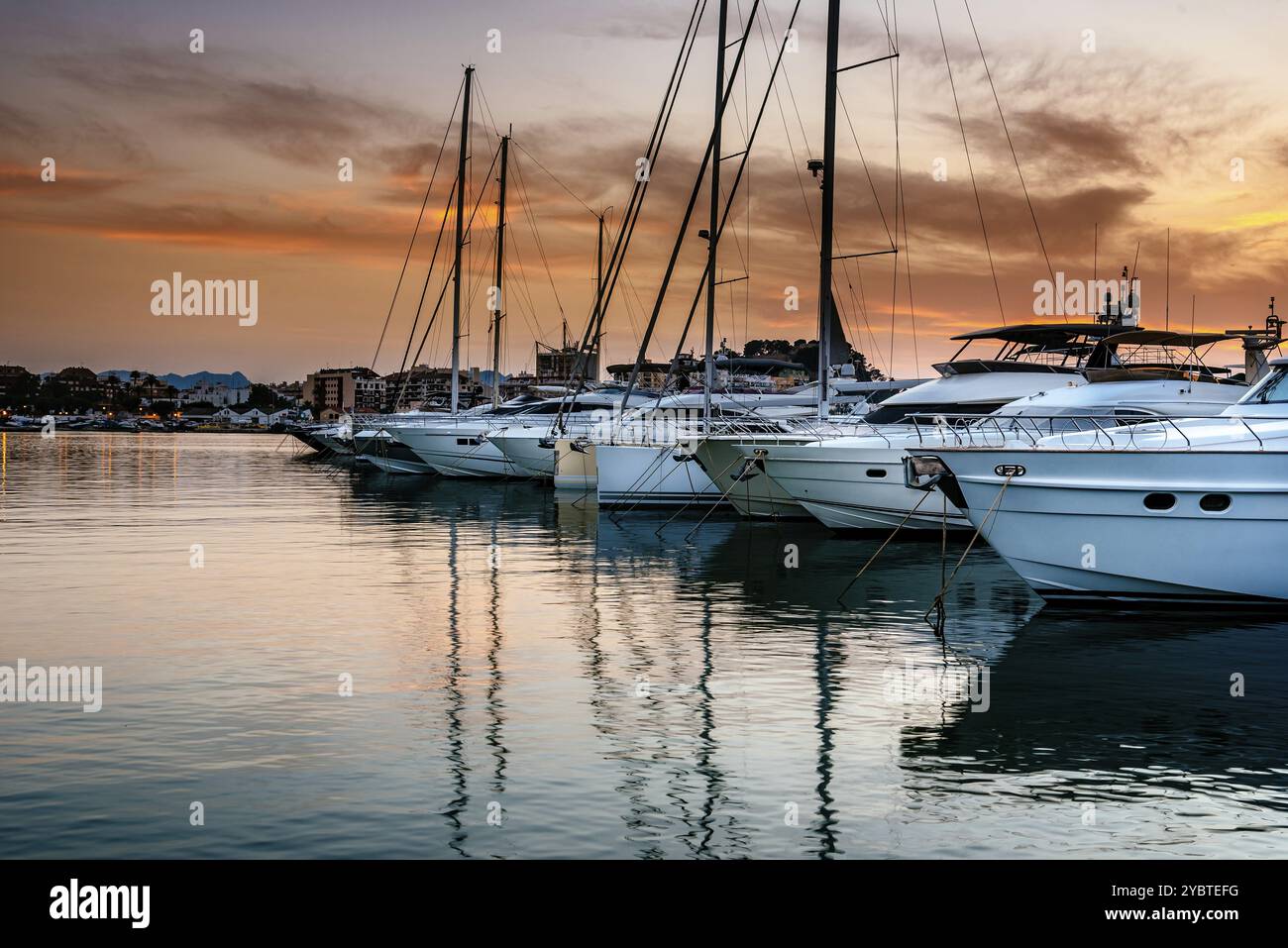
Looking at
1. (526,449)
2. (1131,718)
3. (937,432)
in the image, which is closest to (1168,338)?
(937,432)

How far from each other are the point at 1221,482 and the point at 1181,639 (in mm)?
1985

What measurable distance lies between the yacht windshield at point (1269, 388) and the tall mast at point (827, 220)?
34.8 ft

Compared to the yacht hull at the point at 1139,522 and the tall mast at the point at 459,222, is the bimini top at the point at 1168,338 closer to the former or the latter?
the yacht hull at the point at 1139,522

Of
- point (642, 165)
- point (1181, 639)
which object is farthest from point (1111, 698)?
point (642, 165)

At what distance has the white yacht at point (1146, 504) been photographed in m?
15.3

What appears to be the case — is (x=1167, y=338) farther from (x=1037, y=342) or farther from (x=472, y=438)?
(x=472, y=438)

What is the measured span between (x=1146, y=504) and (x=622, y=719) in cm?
820

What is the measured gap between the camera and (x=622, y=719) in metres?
10.9

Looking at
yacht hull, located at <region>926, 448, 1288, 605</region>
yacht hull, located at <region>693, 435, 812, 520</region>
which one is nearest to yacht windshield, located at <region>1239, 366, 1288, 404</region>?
yacht hull, located at <region>926, 448, 1288, 605</region>

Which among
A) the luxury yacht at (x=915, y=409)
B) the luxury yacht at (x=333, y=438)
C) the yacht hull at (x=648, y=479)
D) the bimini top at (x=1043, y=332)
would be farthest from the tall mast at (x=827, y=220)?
the luxury yacht at (x=333, y=438)

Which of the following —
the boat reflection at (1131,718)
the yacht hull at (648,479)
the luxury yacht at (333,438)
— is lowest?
the boat reflection at (1131,718)

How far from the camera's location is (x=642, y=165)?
115 ft

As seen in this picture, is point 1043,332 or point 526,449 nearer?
point 1043,332
